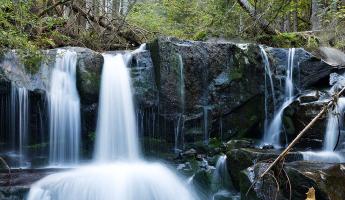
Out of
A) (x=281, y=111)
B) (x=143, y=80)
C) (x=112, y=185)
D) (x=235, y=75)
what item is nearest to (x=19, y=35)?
(x=143, y=80)

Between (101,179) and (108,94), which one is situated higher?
(108,94)

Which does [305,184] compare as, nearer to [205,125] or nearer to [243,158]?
[243,158]

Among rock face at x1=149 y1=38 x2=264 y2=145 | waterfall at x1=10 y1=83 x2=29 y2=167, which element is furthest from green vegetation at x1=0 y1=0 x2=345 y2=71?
rock face at x1=149 y1=38 x2=264 y2=145

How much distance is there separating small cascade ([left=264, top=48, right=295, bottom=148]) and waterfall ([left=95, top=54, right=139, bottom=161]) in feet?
9.90

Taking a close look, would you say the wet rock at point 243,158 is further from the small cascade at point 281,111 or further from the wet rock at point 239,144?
the small cascade at point 281,111

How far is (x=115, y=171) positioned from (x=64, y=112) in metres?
1.71

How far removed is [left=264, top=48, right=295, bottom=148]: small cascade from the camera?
9.34 m

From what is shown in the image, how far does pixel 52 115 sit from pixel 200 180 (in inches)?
125

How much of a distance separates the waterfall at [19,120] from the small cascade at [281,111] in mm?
5098

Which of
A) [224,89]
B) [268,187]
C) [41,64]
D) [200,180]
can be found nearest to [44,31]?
[41,64]

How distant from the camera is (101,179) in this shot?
7.11 m

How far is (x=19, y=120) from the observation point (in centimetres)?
812

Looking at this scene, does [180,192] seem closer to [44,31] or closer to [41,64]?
[41,64]

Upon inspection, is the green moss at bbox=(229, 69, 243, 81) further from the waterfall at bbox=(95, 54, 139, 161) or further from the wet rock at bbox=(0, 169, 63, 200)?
the wet rock at bbox=(0, 169, 63, 200)
